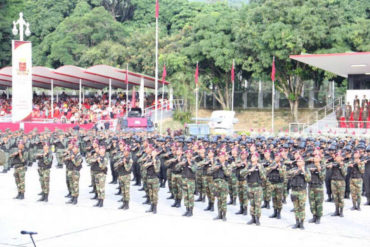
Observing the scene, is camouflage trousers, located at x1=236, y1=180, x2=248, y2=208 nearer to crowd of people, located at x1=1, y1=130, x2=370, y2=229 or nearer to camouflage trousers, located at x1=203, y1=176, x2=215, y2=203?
crowd of people, located at x1=1, y1=130, x2=370, y2=229

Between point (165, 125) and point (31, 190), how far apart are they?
21316mm

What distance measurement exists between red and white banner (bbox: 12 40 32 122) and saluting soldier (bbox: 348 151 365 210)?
19987 millimetres

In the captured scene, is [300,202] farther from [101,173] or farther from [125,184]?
[101,173]

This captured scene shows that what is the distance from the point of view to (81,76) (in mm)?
41688

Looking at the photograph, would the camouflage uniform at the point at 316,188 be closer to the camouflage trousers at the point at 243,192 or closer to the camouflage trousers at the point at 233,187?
the camouflage trousers at the point at 243,192

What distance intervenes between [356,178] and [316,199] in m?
2.21

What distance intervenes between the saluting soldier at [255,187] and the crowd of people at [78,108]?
76.0 feet

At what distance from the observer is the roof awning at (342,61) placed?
27934 millimetres

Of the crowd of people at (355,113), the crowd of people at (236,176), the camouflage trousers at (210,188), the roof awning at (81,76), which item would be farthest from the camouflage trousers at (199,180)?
the roof awning at (81,76)

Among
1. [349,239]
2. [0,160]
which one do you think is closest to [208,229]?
[349,239]

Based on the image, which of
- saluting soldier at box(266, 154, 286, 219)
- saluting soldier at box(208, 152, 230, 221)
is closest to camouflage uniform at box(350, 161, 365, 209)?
saluting soldier at box(266, 154, 286, 219)

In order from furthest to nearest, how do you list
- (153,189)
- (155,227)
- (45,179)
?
1. (45,179)
2. (153,189)
3. (155,227)

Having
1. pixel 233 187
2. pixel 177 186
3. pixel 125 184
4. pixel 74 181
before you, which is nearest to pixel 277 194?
pixel 233 187

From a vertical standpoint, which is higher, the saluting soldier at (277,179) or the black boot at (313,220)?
the saluting soldier at (277,179)
